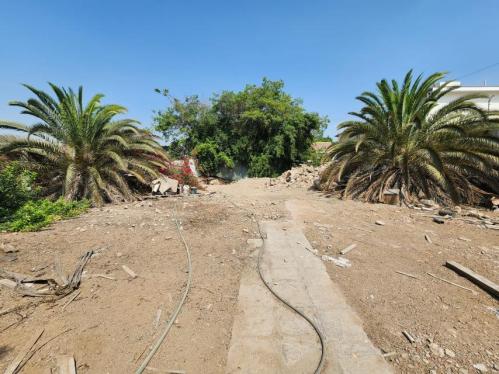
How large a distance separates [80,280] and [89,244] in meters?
1.34

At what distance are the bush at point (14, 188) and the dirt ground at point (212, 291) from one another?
82.3 inches

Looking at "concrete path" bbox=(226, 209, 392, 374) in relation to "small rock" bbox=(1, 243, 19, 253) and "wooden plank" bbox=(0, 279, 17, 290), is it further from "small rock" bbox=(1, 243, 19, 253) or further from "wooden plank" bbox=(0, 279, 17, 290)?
"small rock" bbox=(1, 243, 19, 253)

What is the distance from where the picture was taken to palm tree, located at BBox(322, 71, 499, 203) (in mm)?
7637

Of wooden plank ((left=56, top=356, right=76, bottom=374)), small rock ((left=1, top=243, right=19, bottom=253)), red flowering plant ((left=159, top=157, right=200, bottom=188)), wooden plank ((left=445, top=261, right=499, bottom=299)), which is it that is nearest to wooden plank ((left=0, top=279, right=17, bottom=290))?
small rock ((left=1, top=243, right=19, bottom=253))

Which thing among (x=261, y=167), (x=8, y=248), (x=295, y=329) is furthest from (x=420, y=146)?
(x=261, y=167)

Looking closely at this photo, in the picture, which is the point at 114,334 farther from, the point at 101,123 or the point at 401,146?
the point at 401,146

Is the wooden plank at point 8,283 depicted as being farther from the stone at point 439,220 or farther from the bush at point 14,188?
the stone at point 439,220

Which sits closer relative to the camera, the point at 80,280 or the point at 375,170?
the point at 80,280

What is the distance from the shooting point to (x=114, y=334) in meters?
2.52

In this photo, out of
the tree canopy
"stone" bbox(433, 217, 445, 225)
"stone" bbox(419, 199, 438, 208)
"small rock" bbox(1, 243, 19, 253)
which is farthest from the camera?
the tree canopy

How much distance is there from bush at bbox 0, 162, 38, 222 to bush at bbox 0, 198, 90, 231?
1.02ft

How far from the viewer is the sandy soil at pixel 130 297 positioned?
2305 mm

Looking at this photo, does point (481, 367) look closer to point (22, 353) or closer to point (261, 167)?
point (22, 353)

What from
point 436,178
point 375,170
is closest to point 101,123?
point 375,170
